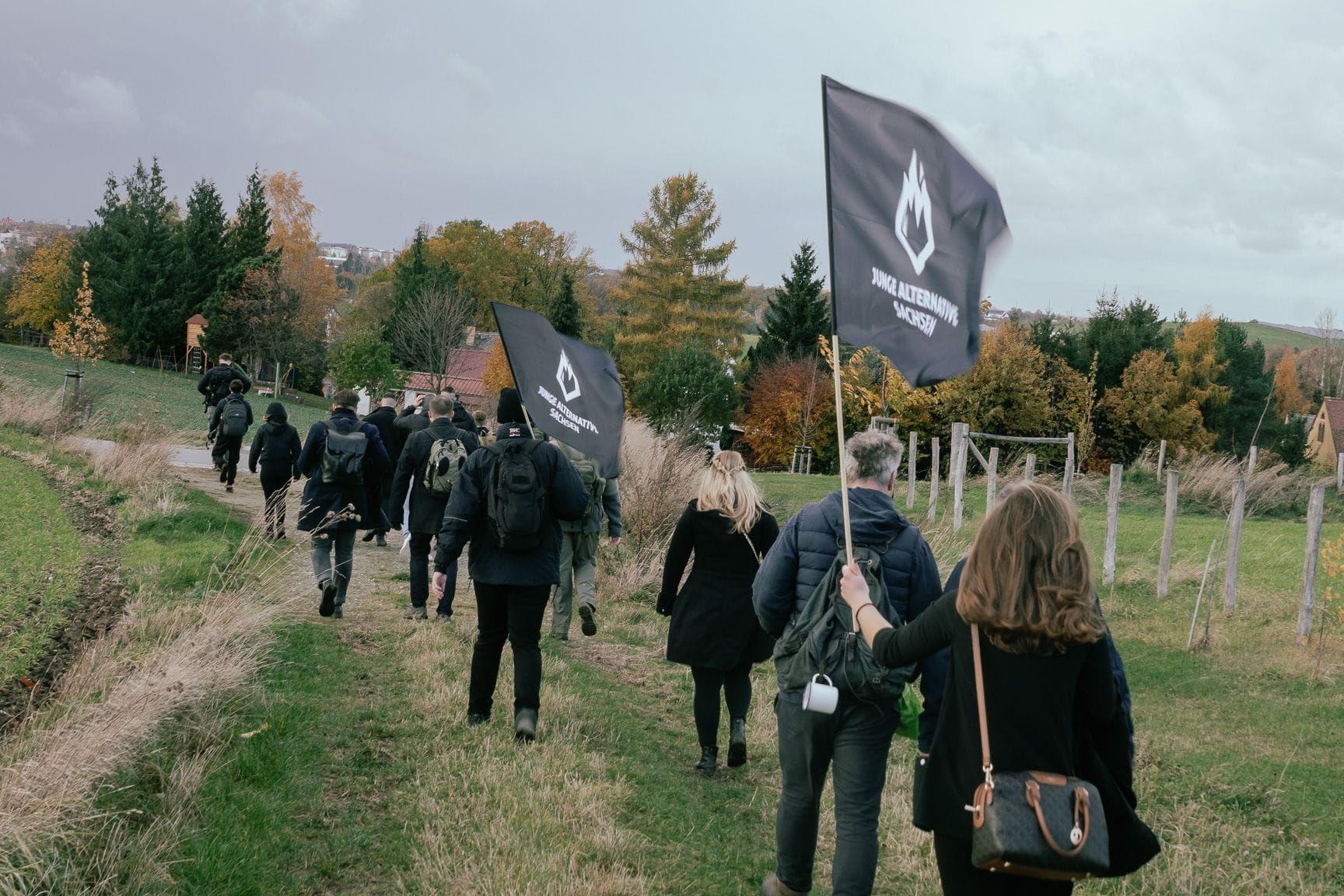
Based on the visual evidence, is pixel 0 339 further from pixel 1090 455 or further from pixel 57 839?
pixel 57 839

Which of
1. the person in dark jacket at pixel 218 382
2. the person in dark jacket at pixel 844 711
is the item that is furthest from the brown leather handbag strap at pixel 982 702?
the person in dark jacket at pixel 218 382

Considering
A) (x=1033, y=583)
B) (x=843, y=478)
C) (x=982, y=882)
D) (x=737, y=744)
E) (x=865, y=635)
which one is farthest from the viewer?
(x=737, y=744)

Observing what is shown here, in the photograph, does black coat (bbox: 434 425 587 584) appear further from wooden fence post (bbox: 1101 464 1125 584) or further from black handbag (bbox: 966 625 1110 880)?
wooden fence post (bbox: 1101 464 1125 584)

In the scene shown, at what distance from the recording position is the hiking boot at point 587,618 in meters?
8.56

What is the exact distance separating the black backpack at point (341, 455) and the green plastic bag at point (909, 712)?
21.0ft

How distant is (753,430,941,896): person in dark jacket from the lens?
4273 mm

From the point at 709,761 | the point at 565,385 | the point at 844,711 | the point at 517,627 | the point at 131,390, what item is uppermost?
the point at 565,385

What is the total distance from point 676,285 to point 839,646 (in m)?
57.8


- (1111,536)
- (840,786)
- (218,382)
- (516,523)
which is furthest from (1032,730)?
(218,382)

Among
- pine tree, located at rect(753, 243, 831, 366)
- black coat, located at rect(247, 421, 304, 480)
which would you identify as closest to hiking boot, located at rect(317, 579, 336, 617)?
black coat, located at rect(247, 421, 304, 480)

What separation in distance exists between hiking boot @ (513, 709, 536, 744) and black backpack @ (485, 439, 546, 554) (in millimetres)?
943

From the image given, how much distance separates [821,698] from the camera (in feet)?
12.8

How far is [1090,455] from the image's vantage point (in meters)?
43.9

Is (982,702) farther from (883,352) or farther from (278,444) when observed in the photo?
(278,444)
